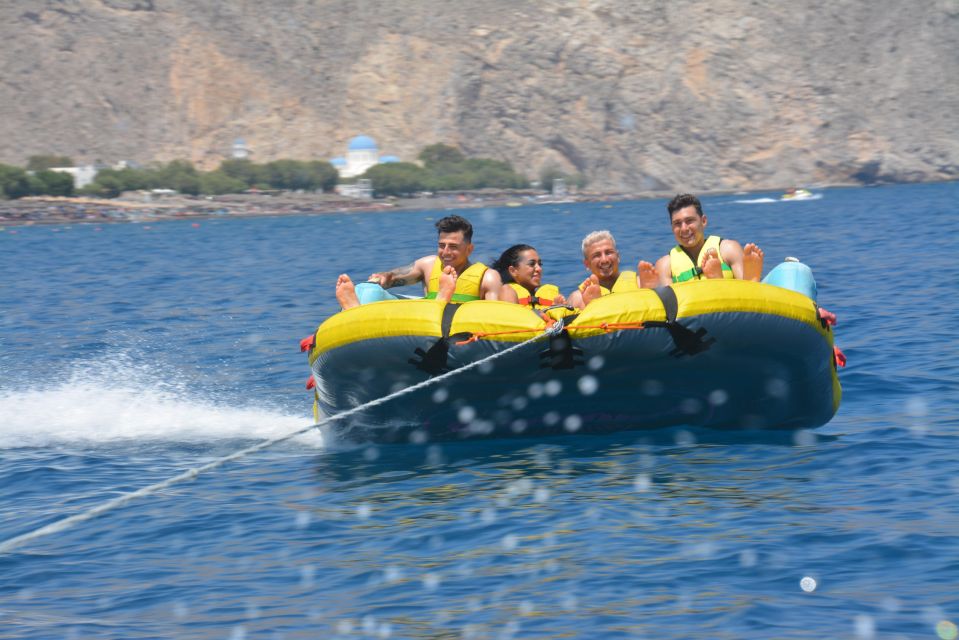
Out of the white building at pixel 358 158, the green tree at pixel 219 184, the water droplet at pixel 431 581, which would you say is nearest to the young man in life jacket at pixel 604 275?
the water droplet at pixel 431 581

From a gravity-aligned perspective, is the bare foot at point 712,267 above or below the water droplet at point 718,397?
above

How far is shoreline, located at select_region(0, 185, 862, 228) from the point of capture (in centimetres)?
9712

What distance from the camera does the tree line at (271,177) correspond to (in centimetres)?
10281

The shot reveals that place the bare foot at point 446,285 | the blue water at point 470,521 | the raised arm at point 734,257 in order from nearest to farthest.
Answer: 1. the blue water at point 470,521
2. the bare foot at point 446,285
3. the raised arm at point 734,257

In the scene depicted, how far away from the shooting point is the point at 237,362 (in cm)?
1595

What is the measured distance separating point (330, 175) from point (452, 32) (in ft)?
56.7

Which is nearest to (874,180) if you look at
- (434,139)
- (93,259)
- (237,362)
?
(434,139)

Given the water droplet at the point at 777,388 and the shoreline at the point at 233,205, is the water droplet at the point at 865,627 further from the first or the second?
the shoreline at the point at 233,205

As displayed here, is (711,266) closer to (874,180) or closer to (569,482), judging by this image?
(569,482)

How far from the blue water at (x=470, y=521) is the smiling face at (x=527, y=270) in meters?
1.15

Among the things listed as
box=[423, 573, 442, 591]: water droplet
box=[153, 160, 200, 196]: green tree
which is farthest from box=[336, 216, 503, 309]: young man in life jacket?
box=[153, 160, 200, 196]: green tree

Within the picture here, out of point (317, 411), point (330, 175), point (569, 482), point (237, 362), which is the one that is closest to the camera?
point (569, 482)

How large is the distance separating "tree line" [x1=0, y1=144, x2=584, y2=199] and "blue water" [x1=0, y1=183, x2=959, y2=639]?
3656 inches

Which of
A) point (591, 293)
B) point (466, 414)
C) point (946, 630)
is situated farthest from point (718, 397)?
point (946, 630)
